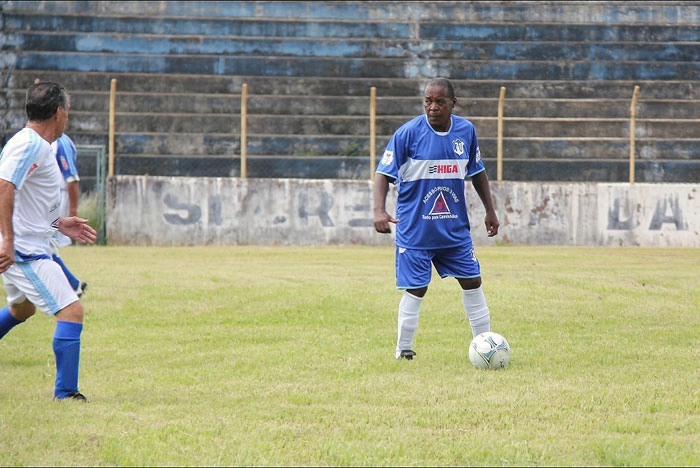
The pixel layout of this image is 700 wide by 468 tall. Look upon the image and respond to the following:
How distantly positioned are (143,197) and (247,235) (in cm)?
190

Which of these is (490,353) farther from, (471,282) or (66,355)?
(66,355)

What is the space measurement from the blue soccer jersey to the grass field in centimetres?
88

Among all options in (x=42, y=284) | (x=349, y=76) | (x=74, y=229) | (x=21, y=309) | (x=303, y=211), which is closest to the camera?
(x=42, y=284)

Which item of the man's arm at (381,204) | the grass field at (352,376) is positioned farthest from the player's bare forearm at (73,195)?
the man's arm at (381,204)

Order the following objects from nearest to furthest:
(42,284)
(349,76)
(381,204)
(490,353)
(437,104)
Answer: (42,284), (490,353), (437,104), (381,204), (349,76)

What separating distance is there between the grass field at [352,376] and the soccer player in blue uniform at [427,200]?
56 centimetres

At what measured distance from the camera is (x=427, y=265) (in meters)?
7.15

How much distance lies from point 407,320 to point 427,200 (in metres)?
0.85

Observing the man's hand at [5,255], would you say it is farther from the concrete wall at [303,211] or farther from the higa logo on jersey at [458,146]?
the concrete wall at [303,211]

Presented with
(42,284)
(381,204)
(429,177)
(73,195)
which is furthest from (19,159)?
(73,195)

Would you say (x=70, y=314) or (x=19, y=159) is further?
(x=70, y=314)

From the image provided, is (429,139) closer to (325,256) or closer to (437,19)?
(325,256)

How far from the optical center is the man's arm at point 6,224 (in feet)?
17.9

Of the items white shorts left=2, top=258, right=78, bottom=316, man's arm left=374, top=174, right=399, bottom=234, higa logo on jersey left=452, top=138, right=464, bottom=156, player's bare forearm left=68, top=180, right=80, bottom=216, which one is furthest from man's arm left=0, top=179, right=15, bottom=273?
player's bare forearm left=68, top=180, right=80, bottom=216
